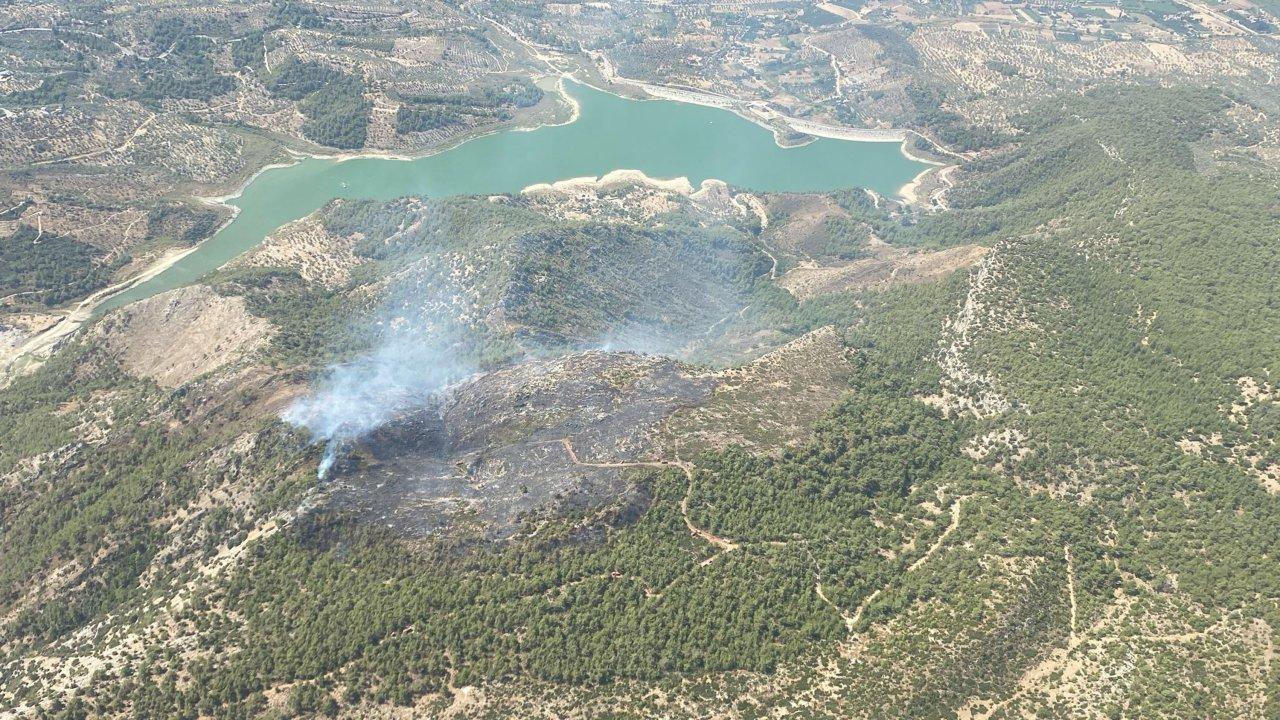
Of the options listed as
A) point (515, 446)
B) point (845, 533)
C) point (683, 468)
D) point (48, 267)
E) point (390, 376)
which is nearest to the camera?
point (845, 533)

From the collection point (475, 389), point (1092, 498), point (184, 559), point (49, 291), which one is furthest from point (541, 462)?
point (49, 291)

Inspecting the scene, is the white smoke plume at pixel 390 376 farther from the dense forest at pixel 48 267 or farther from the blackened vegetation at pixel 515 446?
the dense forest at pixel 48 267

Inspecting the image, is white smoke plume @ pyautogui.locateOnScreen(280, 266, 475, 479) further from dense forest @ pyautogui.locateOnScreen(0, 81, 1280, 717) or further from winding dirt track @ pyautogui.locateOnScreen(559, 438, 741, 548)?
winding dirt track @ pyautogui.locateOnScreen(559, 438, 741, 548)

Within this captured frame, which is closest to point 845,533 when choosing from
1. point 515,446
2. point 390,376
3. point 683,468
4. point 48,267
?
point 683,468

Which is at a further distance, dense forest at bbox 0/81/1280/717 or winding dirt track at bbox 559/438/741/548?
winding dirt track at bbox 559/438/741/548

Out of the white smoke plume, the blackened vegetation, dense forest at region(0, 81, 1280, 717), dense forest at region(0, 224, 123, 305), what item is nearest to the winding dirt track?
the blackened vegetation

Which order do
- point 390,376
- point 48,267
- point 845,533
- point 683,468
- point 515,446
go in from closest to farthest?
point 845,533, point 683,468, point 515,446, point 390,376, point 48,267

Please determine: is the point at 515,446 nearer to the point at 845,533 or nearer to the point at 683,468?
the point at 683,468

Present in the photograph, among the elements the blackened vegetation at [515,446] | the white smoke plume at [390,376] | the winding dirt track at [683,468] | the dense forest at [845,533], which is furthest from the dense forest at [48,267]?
the winding dirt track at [683,468]

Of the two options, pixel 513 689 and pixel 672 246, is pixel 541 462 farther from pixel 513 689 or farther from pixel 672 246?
pixel 672 246

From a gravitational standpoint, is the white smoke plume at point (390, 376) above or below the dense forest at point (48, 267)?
above

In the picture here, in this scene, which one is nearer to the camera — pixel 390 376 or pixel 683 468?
pixel 683 468
